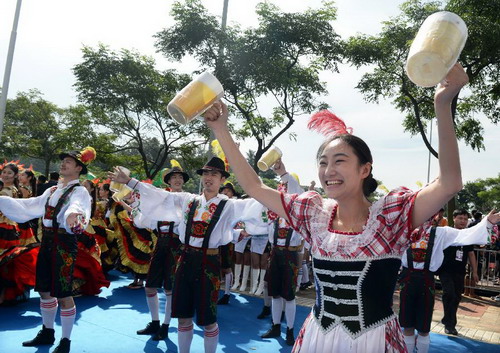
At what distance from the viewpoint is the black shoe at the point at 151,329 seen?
4.97 metres

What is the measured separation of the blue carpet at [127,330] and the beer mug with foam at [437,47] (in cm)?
399

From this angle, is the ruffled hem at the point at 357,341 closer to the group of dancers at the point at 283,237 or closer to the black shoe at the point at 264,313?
the group of dancers at the point at 283,237

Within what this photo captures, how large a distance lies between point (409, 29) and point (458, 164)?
11261mm

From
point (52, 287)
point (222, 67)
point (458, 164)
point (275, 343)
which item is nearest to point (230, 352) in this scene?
point (275, 343)

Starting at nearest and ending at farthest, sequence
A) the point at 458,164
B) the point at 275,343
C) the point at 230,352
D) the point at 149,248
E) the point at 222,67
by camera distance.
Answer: the point at 458,164 → the point at 230,352 → the point at 275,343 → the point at 149,248 → the point at 222,67

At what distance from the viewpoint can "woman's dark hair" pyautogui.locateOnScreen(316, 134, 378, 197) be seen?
1.85m

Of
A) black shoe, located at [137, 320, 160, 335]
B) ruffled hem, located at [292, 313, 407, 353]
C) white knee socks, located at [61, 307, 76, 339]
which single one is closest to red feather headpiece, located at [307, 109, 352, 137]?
ruffled hem, located at [292, 313, 407, 353]

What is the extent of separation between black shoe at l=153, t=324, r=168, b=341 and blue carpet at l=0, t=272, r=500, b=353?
81 mm

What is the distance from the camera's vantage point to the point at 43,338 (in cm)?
427

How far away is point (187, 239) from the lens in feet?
13.2

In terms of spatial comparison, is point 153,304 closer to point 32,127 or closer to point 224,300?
point 224,300

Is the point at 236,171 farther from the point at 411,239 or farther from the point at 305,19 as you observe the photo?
the point at 305,19

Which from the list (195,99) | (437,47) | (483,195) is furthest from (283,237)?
(483,195)

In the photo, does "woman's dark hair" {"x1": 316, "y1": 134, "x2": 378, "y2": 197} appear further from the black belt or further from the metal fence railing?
the metal fence railing
